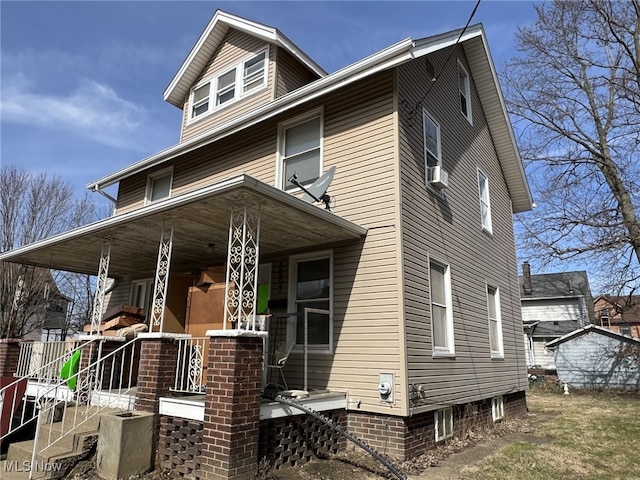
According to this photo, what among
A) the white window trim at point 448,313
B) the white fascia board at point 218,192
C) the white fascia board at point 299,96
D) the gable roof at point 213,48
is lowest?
the white window trim at point 448,313

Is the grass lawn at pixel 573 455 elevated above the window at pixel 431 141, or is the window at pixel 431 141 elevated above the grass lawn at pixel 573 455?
the window at pixel 431 141

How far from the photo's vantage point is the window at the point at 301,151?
8.21 meters

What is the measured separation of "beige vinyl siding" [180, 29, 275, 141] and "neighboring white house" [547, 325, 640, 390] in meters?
20.6

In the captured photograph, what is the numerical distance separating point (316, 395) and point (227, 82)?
8537mm

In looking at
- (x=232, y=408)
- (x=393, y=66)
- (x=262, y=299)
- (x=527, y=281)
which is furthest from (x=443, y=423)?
(x=527, y=281)

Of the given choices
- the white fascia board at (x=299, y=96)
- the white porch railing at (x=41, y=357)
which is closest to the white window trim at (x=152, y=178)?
the white fascia board at (x=299, y=96)

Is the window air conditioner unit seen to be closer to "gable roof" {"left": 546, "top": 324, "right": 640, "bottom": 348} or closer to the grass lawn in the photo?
the grass lawn

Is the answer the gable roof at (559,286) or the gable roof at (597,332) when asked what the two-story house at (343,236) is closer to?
the gable roof at (597,332)

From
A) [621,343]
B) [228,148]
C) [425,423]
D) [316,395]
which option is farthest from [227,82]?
[621,343]

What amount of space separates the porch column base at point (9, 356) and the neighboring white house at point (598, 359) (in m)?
23.5

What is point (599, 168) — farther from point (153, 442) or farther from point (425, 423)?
point (153, 442)

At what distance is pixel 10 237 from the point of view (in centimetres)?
1758

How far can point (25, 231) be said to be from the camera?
17.9 metres

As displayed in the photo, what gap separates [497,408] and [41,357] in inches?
391
